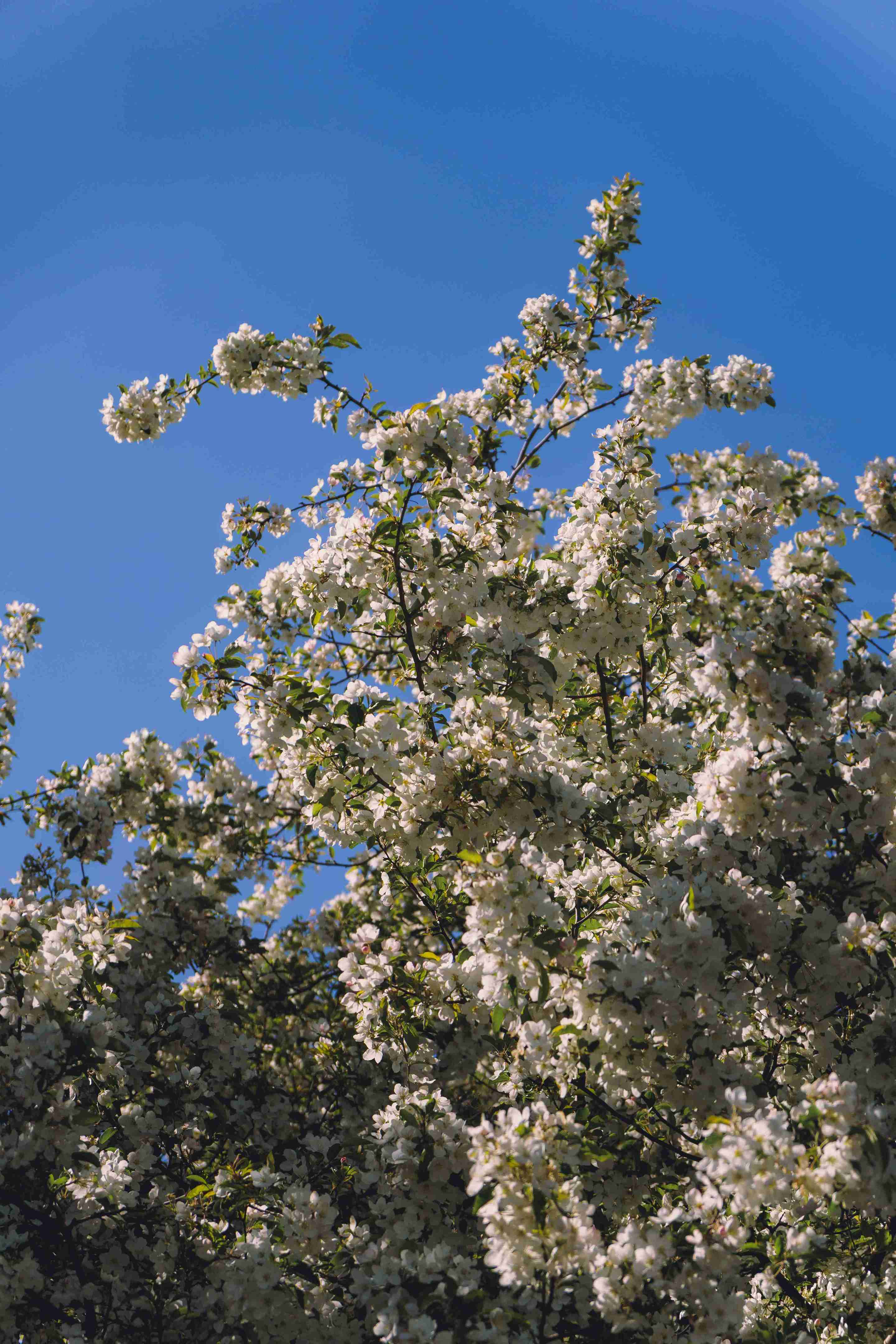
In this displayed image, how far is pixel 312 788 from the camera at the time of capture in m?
A: 4.98

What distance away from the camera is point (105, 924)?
4785 millimetres

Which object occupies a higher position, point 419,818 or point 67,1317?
point 419,818

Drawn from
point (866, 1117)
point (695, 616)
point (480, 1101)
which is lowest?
point (866, 1117)

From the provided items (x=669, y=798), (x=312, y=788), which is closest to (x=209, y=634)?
(x=312, y=788)

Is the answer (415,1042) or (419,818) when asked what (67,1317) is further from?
(419,818)

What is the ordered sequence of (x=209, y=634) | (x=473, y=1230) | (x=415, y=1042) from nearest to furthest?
(x=473, y=1230)
(x=415, y=1042)
(x=209, y=634)

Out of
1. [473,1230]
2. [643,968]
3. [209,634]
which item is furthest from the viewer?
[209,634]

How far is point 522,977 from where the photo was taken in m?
3.43

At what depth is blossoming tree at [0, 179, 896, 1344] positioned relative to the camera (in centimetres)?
342

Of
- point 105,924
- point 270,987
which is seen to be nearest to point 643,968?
point 105,924

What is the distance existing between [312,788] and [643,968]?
7.15ft

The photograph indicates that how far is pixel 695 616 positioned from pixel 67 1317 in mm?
4523

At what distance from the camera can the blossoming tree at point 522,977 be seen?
3.42m

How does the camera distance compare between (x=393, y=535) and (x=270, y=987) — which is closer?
(x=393, y=535)
